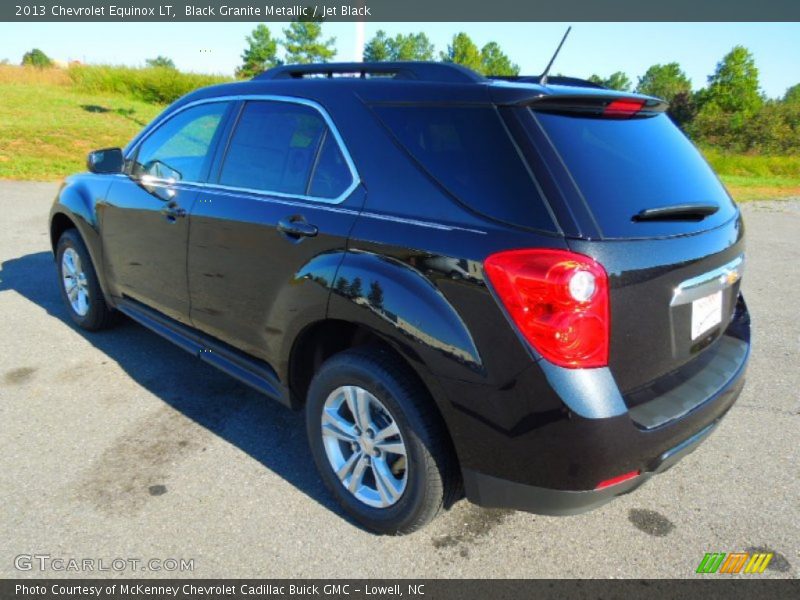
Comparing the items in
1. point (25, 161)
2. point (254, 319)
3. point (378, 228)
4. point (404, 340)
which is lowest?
point (25, 161)

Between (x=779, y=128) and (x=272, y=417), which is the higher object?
(x=779, y=128)

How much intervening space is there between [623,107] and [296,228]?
1.41m

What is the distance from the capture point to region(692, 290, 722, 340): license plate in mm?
2141

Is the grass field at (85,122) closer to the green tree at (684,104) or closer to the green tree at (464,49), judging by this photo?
the green tree at (684,104)

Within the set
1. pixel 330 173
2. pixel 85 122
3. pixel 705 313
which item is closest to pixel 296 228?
pixel 330 173

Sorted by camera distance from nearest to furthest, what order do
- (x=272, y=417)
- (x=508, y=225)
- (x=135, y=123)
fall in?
1. (x=508, y=225)
2. (x=272, y=417)
3. (x=135, y=123)

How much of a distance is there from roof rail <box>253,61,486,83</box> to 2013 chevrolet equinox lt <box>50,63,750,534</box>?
0.01m

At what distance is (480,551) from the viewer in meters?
2.34

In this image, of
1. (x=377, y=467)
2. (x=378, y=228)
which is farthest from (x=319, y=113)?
(x=377, y=467)

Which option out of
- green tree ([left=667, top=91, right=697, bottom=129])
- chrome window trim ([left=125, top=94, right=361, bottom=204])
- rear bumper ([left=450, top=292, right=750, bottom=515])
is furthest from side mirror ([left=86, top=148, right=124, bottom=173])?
green tree ([left=667, top=91, right=697, bottom=129])

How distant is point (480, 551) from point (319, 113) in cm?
198

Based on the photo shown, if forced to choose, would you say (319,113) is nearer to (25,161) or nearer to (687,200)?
(687,200)

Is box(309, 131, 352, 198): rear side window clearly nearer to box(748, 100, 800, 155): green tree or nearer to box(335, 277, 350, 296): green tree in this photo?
box(335, 277, 350, 296): green tree

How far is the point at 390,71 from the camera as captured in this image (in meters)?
2.50
